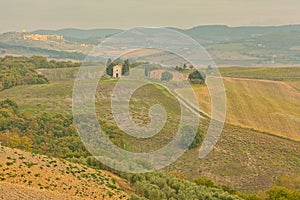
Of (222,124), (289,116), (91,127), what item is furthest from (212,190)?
(289,116)

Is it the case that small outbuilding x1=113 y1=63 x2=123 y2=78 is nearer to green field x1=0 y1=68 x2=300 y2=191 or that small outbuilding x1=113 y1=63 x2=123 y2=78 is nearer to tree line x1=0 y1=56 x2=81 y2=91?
green field x1=0 y1=68 x2=300 y2=191

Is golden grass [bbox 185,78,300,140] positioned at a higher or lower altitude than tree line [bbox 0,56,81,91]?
lower

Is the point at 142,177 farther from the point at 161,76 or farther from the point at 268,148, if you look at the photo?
the point at 161,76

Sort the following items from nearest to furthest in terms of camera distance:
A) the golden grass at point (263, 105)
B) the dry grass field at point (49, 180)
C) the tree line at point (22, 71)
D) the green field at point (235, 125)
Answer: the dry grass field at point (49, 180) → the green field at point (235, 125) → the golden grass at point (263, 105) → the tree line at point (22, 71)

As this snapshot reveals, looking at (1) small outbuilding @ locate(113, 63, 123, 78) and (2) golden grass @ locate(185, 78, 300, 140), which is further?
(1) small outbuilding @ locate(113, 63, 123, 78)

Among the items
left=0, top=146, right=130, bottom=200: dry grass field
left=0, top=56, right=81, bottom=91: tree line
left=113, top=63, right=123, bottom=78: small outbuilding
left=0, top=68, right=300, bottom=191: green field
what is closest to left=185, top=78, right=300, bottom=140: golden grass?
left=0, top=68, right=300, bottom=191: green field

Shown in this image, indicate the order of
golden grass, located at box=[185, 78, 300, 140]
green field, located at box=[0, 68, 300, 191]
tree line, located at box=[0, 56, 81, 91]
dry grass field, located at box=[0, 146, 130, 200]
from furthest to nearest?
1. tree line, located at box=[0, 56, 81, 91]
2. golden grass, located at box=[185, 78, 300, 140]
3. green field, located at box=[0, 68, 300, 191]
4. dry grass field, located at box=[0, 146, 130, 200]

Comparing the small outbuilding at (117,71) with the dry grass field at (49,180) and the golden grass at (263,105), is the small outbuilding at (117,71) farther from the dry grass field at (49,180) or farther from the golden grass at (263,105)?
the dry grass field at (49,180)

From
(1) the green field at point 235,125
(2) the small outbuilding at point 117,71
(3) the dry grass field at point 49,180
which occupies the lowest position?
(1) the green field at point 235,125

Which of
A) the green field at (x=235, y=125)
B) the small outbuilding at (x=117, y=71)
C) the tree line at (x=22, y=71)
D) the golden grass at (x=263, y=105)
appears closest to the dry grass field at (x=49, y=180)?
the green field at (x=235, y=125)

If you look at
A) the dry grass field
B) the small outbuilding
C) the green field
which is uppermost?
the small outbuilding

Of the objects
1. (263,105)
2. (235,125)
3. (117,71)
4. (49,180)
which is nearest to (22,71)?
(117,71)
